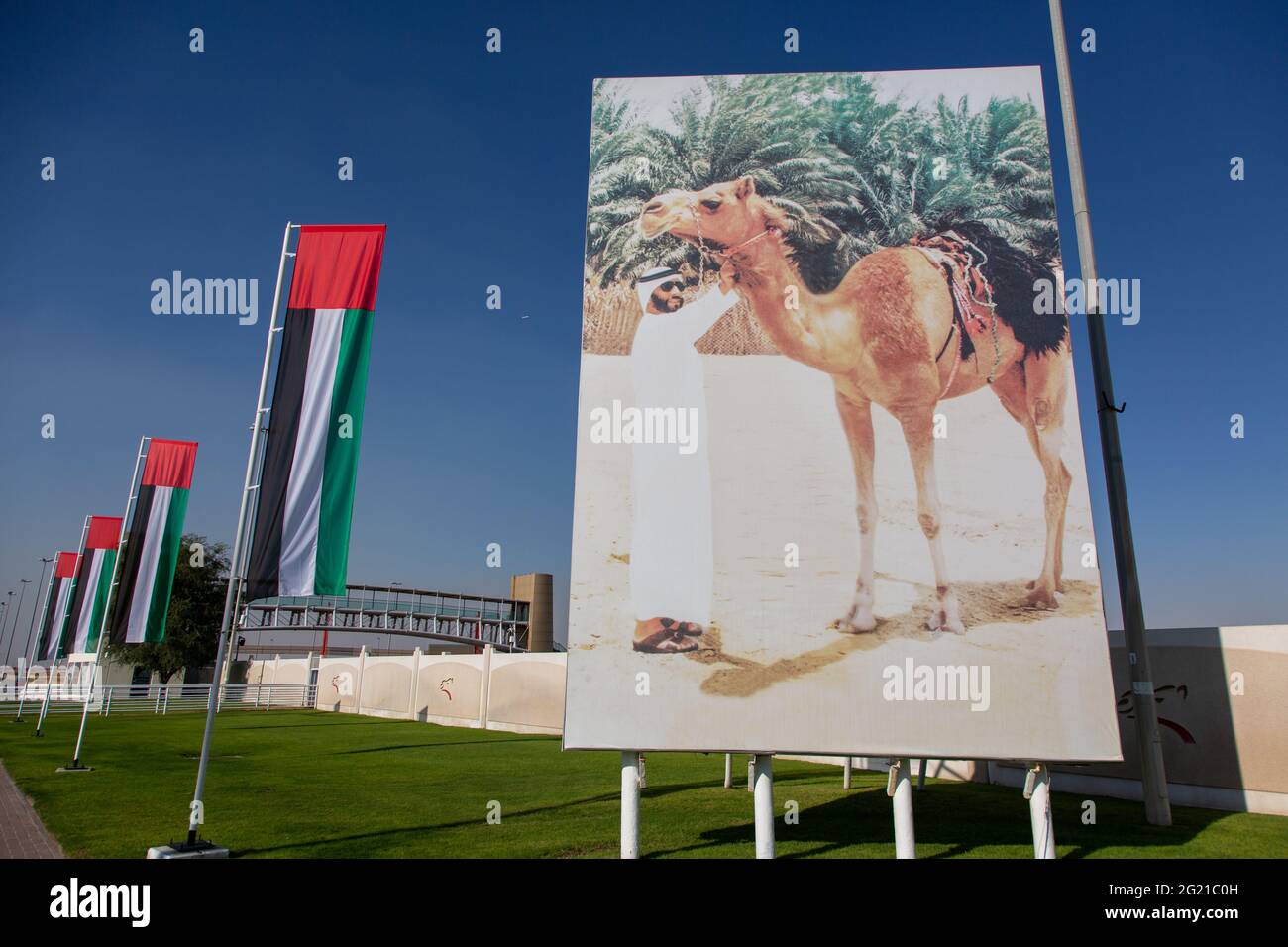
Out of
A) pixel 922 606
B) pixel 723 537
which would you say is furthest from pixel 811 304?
pixel 922 606

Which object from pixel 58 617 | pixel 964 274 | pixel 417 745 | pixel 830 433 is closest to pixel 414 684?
pixel 417 745

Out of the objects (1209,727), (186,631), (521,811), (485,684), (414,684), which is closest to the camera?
(521,811)

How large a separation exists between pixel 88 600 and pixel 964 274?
25.7m

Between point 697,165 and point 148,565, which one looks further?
point 148,565

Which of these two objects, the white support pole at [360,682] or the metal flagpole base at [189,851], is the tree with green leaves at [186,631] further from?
the metal flagpole base at [189,851]

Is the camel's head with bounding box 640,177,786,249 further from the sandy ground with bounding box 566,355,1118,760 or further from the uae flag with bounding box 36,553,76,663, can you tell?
the uae flag with bounding box 36,553,76,663

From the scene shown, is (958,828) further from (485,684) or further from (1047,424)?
(485,684)

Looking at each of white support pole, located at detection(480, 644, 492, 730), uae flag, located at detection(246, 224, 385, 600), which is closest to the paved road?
uae flag, located at detection(246, 224, 385, 600)

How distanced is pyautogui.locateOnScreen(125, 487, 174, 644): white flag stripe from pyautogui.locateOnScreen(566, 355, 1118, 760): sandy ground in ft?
Result: 49.7

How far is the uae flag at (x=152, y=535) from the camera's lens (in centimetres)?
1814

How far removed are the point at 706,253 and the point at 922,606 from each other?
170 inches

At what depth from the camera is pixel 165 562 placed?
1855 centimetres
